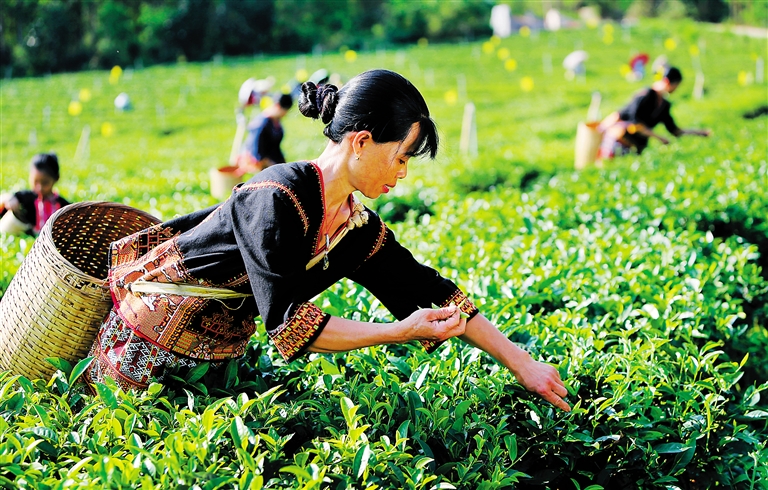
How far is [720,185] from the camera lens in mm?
5852

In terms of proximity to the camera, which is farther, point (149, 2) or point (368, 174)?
point (149, 2)

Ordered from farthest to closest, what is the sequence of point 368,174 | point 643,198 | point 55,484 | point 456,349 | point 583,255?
point 643,198, point 583,255, point 456,349, point 368,174, point 55,484

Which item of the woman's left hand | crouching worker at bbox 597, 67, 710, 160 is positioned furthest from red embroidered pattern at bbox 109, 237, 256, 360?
crouching worker at bbox 597, 67, 710, 160

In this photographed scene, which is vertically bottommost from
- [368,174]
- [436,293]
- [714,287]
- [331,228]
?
[714,287]

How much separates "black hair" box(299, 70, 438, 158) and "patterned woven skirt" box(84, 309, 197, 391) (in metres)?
0.82

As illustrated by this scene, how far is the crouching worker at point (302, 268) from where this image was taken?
2100 millimetres

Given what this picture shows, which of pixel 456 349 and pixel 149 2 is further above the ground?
pixel 149 2

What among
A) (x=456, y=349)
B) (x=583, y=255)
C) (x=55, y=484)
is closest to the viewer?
(x=55, y=484)

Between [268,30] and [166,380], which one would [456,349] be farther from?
[268,30]

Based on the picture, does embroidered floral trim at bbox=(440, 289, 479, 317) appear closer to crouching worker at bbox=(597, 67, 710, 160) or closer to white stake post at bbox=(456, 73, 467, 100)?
crouching worker at bbox=(597, 67, 710, 160)

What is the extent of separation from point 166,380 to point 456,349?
1005 millimetres

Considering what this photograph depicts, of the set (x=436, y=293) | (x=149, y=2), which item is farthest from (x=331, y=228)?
(x=149, y=2)

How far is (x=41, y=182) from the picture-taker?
17.0ft

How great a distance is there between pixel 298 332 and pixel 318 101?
0.68m
